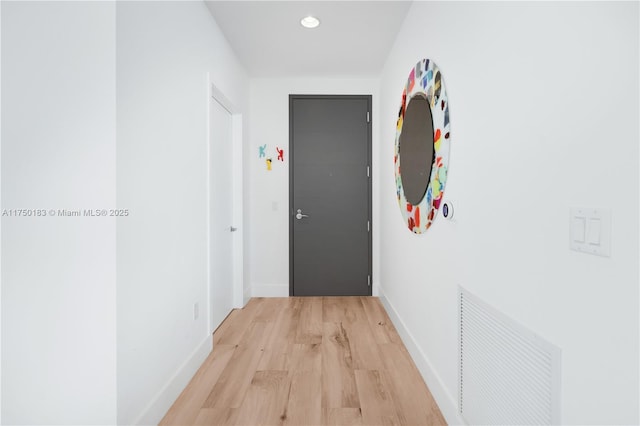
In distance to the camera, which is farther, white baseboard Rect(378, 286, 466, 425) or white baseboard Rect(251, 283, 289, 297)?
white baseboard Rect(251, 283, 289, 297)

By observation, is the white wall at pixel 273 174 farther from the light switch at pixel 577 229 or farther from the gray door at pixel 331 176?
the light switch at pixel 577 229

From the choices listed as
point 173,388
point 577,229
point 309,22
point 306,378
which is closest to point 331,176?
point 309,22

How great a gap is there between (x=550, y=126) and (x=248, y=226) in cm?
324

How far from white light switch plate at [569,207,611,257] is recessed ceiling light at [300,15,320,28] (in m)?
2.37

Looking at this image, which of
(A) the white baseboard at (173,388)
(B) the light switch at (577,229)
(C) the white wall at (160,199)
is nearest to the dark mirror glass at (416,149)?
(B) the light switch at (577,229)

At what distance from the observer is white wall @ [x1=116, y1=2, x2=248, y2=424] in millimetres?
1464

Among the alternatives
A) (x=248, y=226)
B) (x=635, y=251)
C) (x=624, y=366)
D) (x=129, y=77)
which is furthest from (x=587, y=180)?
(x=248, y=226)

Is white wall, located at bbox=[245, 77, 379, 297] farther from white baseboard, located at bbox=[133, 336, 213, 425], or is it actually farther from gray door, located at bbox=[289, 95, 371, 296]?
white baseboard, located at bbox=[133, 336, 213, 425]

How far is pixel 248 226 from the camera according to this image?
385cm

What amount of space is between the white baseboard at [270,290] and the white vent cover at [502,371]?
2615 mm

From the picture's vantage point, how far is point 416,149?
2.27 m

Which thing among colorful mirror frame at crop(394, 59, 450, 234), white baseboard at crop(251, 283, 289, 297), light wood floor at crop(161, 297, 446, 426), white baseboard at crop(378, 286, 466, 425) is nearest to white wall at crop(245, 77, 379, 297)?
white baseboard at crop(251, 283, 289, 297)

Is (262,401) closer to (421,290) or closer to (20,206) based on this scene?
(421,290)

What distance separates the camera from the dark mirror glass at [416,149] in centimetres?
204
